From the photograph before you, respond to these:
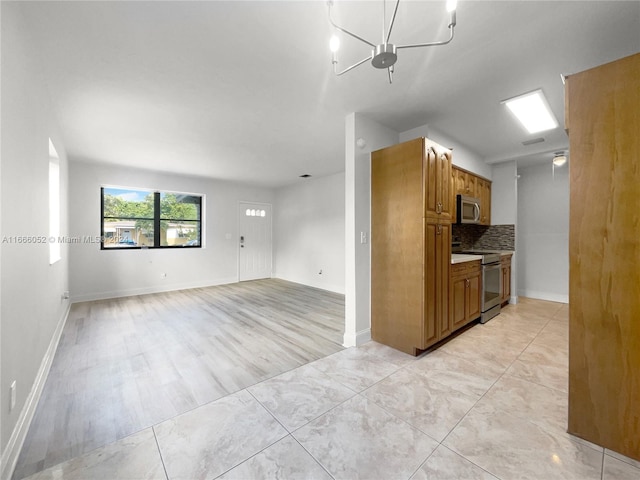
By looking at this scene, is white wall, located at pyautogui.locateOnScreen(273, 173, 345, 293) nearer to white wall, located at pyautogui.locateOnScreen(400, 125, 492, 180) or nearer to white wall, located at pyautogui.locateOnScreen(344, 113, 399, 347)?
white wall, located at pyautogui.locateOnScreen(400, 125, 492, 180)

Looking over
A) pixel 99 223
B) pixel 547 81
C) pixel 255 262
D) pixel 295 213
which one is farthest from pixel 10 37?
pixel 255 262

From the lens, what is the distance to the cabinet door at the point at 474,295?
126 inches

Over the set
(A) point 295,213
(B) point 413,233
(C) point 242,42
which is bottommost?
(B) point 413,233

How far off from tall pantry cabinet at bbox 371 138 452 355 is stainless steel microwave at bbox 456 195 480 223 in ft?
3.57

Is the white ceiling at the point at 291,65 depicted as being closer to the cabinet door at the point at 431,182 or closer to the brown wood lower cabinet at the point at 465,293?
the cabinet door at the point at 431,182

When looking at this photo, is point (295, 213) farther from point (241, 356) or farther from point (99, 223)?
point (241, 356)

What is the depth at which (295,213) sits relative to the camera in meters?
6.63

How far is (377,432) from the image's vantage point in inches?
61.5

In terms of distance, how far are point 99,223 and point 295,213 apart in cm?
399

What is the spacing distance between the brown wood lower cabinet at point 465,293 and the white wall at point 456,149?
1528 mm

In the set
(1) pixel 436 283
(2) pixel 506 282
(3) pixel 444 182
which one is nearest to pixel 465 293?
(1) pixel 436 283

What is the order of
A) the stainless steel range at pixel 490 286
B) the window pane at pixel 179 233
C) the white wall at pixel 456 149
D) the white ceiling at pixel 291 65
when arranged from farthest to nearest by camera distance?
the window pane at pixel 179 233
the stainless steel range at pixel 490 286
the white wall at pixel 456 149
the white ceiling at pixel 291 65

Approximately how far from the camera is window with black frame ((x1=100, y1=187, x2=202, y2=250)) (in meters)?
5.03

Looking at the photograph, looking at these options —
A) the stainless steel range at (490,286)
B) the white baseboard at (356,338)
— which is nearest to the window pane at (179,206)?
the white baseboard at (356,338)
